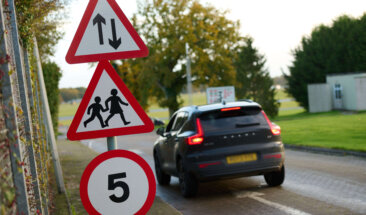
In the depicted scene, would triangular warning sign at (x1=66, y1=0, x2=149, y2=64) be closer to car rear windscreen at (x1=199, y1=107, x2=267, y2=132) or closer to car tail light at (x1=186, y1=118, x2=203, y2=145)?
car tail light at (x1=186, y1=118, x2=203, y2=145)

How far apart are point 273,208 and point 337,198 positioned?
3.92 ft

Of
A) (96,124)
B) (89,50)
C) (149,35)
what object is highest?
(149,35)

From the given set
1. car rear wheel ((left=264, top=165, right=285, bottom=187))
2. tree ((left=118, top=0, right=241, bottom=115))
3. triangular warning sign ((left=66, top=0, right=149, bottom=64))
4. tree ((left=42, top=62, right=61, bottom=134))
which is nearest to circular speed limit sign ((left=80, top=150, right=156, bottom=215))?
triangular warning sign ((left=66, top=0, right=149, bottom=64))

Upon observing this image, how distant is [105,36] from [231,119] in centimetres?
575

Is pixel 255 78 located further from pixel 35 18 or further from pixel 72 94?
pixel 35 18

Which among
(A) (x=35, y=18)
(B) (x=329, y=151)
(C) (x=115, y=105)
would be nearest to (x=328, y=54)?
(B) (x=329, y=151)

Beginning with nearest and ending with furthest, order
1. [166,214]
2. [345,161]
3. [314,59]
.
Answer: [166,214]
[345,161]
[314,59]

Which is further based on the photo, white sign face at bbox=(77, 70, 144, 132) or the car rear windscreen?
the car rear windscreen

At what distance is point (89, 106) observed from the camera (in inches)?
173

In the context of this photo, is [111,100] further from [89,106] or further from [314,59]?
[314,59]

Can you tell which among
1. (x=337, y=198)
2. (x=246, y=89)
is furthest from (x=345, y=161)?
(x=246, y=89)

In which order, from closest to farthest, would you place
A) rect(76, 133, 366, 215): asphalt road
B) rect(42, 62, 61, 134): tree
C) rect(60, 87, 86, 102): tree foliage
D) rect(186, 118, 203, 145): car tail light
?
rect(60, 87, 86, 102): tree foliage
rect(76, 133, 366, 215): asphalt road
rect(186, 118, 203, 145): car tail light
rect(42, 62, 61, 134): tree

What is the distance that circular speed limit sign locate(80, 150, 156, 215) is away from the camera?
4.33 m

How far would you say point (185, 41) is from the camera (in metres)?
52.0
